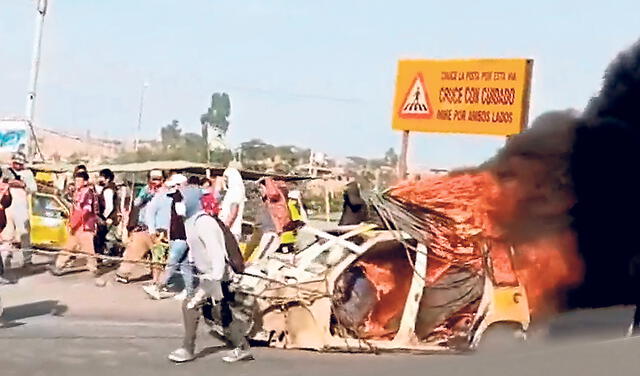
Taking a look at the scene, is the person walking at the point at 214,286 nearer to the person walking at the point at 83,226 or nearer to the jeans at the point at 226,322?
the jeans at the point at 226,322

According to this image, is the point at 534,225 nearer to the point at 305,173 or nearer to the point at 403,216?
the point at 403,216

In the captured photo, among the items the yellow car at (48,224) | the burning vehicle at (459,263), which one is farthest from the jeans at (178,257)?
the yellow car at (48,224)

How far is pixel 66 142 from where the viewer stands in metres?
24.3

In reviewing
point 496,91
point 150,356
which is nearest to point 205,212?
point 150,356

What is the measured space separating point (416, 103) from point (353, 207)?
533cm

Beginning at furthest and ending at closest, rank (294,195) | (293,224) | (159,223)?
(294,195) < (159,223) < (293,224)

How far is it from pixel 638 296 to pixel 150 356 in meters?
4.63

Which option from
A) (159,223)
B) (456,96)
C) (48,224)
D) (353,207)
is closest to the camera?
(353,207)

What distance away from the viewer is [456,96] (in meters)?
16.3

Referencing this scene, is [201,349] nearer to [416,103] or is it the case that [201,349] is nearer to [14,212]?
[14,212]

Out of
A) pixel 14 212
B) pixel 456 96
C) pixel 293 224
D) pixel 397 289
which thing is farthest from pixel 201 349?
pixel 456 96

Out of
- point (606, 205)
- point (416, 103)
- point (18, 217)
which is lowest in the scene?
point (18, 217)

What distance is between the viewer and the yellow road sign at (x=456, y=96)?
1555 cm

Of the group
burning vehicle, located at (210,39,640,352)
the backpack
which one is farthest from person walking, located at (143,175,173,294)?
the backpack
